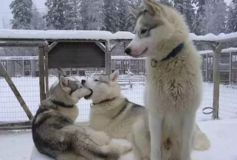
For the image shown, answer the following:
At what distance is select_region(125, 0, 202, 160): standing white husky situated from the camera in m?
1.87

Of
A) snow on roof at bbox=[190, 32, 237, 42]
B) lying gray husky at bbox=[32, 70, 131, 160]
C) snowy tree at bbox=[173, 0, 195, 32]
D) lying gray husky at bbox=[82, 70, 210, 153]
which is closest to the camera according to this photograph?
lying gray husky at bbox=[32, 70, 131, 160]

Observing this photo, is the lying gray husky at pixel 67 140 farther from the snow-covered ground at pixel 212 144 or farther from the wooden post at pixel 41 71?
the wooden post at pixel 41 71

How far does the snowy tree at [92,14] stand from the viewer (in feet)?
89.6

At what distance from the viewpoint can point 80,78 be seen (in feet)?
16.4

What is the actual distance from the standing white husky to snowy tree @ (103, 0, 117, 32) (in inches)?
1017

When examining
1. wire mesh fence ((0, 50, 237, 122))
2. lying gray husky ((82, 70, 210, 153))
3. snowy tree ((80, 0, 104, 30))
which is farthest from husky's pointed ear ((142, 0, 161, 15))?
snowy tree ((80, 0, 104, 30))

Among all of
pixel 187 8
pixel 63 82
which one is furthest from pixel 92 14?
pixel 63 82

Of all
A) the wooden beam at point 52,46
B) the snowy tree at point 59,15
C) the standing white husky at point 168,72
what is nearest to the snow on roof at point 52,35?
the wooden beam at point 52,46

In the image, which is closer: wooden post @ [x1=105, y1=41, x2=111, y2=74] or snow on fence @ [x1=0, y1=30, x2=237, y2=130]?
snow on fence @ [x1=0, y1=30, x2=237, y2=130]

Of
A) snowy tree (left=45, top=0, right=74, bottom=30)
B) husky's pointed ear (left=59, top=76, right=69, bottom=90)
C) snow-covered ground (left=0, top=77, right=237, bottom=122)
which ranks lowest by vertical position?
snow-covered ground (left=0, top=77, right=237, bottom=122)

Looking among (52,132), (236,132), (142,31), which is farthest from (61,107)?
(236,132)

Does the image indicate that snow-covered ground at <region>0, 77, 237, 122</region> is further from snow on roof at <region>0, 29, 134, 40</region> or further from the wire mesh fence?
snow on roof at <region>0, 29, 134, 40</region>

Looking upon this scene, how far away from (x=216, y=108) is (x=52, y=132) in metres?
4.67

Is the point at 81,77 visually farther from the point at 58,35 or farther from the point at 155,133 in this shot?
the point at 155,133
